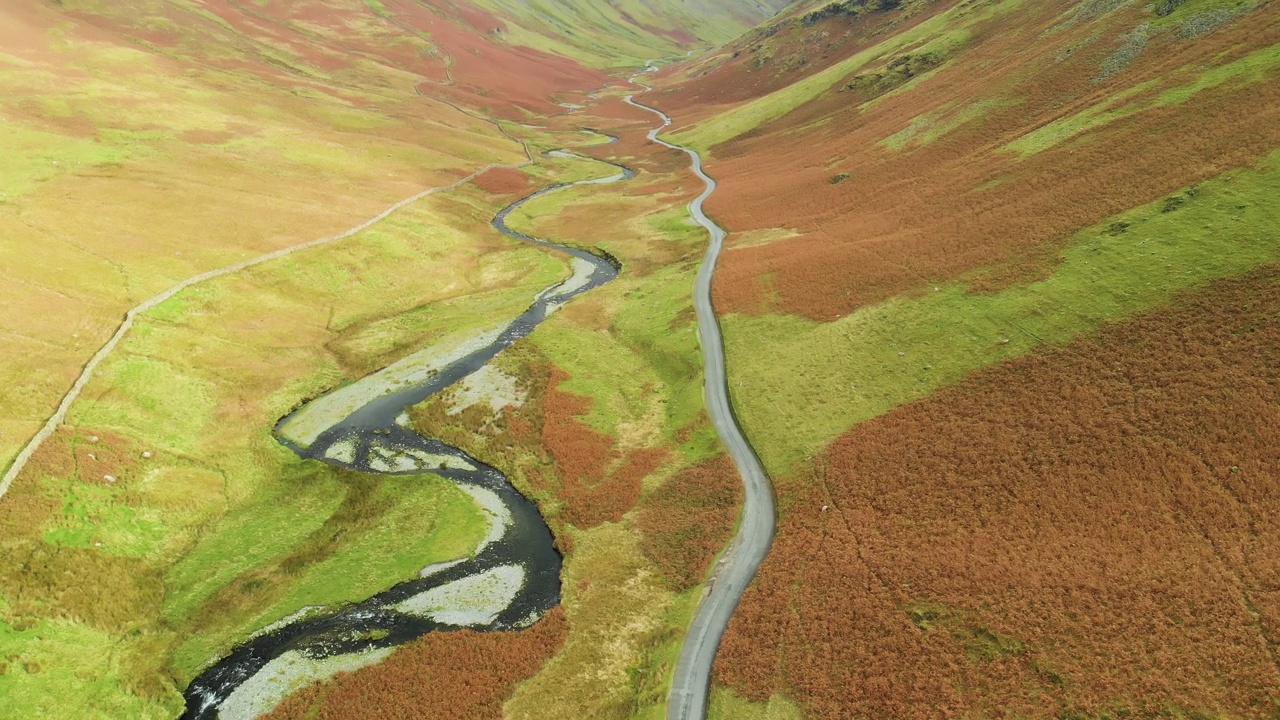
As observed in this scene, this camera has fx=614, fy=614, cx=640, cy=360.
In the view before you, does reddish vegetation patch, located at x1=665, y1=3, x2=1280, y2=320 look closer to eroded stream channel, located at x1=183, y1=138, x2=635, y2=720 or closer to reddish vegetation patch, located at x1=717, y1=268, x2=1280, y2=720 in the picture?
reddish vegetation patch, located at x1=717, y1=268, x2=1280, y2=720

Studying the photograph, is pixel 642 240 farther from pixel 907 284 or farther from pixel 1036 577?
pixel 1036 577

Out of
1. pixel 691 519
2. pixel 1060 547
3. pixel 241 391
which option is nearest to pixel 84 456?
pixel 241 391

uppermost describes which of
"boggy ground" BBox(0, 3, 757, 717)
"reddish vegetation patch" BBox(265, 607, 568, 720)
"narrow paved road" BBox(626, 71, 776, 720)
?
"boggy ground" BBox(0, 3, 757, 717)

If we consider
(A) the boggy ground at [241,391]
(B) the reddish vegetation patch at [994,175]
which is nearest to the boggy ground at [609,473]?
(A) the boggy ground at [241,391]

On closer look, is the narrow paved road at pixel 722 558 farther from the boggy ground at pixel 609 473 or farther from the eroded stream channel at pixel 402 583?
the eroded stream channel at pixel 402 583

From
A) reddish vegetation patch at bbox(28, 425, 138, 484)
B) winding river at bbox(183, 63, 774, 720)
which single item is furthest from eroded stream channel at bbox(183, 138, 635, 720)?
reddish vegetation patch at bbox(28, 425, 138, 484)

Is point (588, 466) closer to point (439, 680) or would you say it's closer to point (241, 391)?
point (439, 680)
